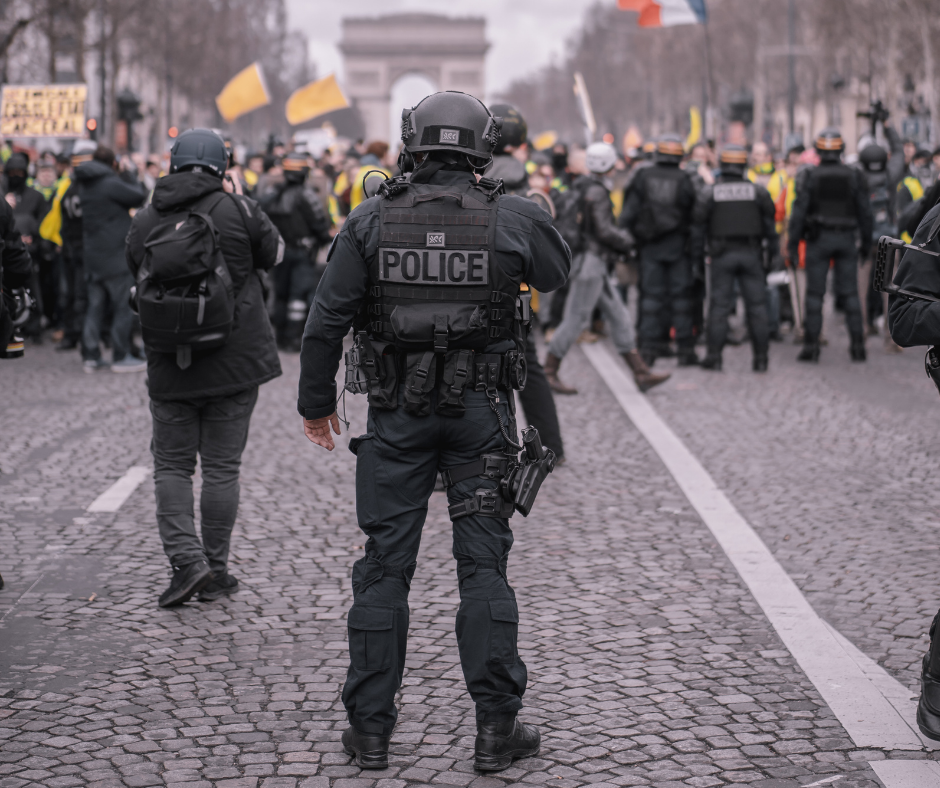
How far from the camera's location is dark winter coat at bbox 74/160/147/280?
12.2 m

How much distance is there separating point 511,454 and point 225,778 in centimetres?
117

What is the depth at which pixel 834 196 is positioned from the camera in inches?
481

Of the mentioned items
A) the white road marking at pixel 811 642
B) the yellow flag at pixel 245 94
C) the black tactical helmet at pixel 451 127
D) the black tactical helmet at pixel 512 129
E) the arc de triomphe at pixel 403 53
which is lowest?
the white road marking at pixel 811 642

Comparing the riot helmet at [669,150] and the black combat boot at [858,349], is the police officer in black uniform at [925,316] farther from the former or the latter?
the black combat boot at [858,349]

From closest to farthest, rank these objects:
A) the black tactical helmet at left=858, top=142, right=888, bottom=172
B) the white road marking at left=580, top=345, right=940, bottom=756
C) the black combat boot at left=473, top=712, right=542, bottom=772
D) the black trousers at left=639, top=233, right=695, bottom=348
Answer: the black combat boot at left=473, top=712, right=542, bottom=772 → the white road marking at left=580, top=345, right=940, bottom=756 → the black trousers at left=639, top=233, right=695, bottom=348 → the black tactical helmet at left=858, top=142, right=888, bottom=172

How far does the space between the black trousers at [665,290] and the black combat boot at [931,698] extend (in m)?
8.69

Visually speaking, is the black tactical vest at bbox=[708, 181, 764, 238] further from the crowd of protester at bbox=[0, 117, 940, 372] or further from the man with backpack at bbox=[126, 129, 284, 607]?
the man with backpack at bbox=[126, 129, 284, 607]

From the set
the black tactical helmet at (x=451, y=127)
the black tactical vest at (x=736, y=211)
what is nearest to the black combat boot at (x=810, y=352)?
the black tactical vest at (x=736, y=211)

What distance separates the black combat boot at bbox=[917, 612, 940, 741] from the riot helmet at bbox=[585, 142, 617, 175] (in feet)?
24.9

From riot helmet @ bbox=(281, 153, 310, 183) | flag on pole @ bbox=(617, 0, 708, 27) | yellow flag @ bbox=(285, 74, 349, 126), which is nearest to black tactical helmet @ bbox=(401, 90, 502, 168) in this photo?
riot helmet @ bbox=(281, 153, 310, 183)

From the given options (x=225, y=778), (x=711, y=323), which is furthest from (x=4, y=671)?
(x=711, y=323)

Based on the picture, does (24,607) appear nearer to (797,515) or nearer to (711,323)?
(797,515)

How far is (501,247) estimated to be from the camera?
152 inches

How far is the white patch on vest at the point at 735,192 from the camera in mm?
11938
